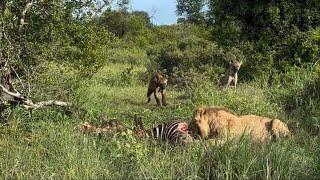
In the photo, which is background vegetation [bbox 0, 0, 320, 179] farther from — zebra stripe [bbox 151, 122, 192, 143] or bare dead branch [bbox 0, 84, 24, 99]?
zebra stripe [bbox 151, 122, 192, 143]

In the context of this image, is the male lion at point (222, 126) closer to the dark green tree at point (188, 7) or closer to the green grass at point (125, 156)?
the green grass at point (125, 156)

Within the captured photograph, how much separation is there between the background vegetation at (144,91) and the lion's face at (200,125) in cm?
78

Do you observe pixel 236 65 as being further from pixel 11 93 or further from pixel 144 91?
pixel 11 93

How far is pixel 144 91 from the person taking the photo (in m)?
15.5

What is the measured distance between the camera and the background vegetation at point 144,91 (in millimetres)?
5773

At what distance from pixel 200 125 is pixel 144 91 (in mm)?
8211

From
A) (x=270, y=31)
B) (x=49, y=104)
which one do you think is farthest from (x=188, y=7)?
(x=49, y=104)

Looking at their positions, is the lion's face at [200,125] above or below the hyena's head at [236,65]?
below

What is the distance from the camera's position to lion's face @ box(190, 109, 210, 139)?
728 centimetres

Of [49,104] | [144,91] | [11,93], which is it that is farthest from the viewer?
[144,91]

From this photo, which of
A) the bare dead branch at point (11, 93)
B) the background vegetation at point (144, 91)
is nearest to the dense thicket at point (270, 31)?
the background vegetation at point (144, 91)

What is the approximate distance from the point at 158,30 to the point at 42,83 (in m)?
28.2

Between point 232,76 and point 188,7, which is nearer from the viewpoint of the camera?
point 232,76

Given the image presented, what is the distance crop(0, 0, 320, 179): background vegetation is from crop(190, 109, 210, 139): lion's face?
2.56 feet
